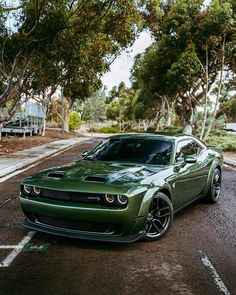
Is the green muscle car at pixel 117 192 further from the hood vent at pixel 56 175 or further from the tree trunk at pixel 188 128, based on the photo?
the tree trunk at pixel 188 128

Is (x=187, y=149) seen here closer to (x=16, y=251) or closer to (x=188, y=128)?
(x=16, y=251)

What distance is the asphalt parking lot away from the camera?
3975 mm

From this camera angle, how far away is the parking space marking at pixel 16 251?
4.59m

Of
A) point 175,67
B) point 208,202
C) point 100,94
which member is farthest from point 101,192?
point 100,94

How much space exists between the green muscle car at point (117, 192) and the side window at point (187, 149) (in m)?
0.03

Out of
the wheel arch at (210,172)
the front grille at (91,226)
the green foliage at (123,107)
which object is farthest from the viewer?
the green foliage at (123,107)

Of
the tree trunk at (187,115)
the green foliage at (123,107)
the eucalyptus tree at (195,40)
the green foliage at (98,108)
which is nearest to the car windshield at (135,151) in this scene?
the eucalyptus tree at (195,40)

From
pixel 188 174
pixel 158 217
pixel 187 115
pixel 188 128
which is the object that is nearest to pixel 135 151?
pixel 188 174

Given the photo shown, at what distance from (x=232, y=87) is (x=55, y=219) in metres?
26.7

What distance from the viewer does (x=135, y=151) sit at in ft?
21.1

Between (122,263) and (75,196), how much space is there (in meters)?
0.97

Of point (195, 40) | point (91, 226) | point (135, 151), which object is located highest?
point (195, 40)

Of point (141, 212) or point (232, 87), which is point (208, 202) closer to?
point (141, 212)

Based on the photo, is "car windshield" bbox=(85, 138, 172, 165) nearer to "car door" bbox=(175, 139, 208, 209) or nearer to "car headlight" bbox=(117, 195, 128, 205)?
"car door" bbox=(175, 139, 208, 209)
